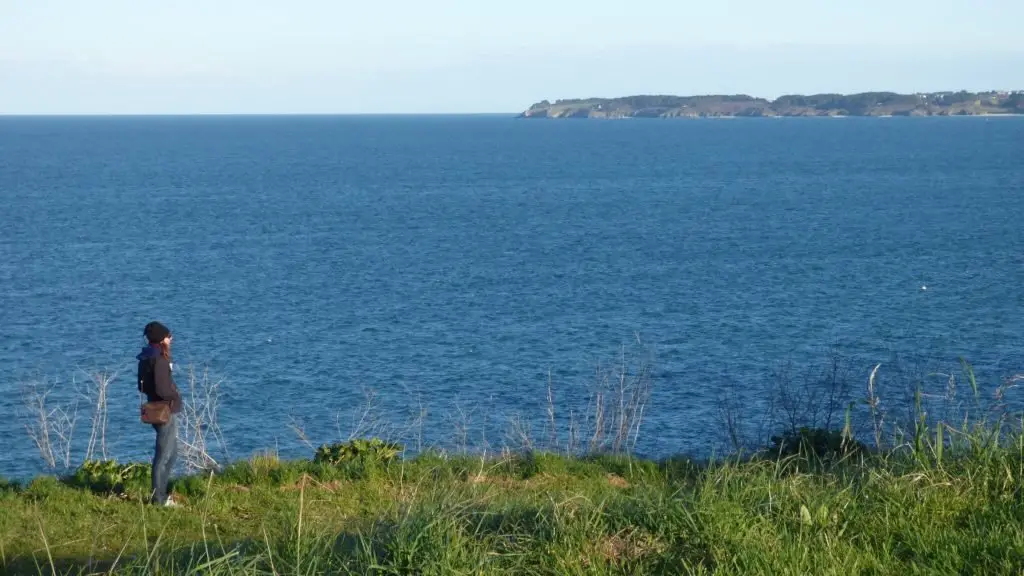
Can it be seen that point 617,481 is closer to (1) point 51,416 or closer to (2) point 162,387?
(2) point 162,387

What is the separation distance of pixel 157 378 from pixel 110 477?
1104 mm

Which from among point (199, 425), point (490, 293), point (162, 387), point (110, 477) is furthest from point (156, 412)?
point (490, 293)

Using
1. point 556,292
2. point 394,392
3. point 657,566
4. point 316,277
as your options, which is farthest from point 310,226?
point 657,566

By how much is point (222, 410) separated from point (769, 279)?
25.5m

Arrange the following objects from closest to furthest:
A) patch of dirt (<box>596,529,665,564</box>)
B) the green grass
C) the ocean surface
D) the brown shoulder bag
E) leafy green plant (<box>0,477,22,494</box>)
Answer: the green grass → patch of dirt (<box>596,529,665,564</box>) → the brown shoulder bag → leafy green plant (<box>0,477,22,494</box>) → the ocean surface

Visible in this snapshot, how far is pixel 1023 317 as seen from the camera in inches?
1505

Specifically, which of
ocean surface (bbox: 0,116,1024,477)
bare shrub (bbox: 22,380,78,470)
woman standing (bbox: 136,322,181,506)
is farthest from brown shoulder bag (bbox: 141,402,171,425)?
bare shrub (bbox: 22,380,78,470)

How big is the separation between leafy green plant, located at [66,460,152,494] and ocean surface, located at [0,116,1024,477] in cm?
260

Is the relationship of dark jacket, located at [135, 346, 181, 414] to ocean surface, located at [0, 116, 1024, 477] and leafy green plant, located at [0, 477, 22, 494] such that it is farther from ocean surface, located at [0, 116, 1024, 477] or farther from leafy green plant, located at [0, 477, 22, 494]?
ocean surface, located at [0, 116, 1024, 477]

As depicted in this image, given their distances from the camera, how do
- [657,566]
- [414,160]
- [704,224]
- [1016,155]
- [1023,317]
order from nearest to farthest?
[657,566], [1023,317], [704,224], [1016,155], [414,160]

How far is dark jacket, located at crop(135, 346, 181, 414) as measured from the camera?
1022 centimetres

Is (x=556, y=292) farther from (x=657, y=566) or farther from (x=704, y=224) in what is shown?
(x=657, y=566)

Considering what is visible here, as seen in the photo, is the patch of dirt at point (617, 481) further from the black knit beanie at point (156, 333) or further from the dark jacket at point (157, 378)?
the black knit beanie at point (156, 333)

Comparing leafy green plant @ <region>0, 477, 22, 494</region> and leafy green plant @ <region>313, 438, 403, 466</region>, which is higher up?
leafy green plant @ <region>313, 438, 403, 466</region>
